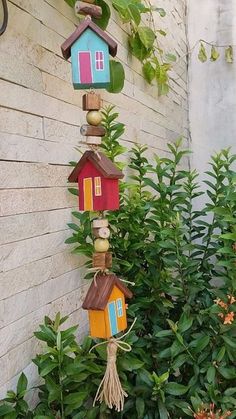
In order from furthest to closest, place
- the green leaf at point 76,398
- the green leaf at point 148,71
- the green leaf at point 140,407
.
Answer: the green leaf at point 148,71
the green leaf at point 140,407
the green leaf at point 76,398

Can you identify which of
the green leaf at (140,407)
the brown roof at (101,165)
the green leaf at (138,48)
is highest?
the green leaf at (138,48)

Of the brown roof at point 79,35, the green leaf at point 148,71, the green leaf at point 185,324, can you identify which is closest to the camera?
the brown roof at point 79,35

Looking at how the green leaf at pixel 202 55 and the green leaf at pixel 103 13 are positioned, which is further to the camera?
the green leaf at pixel 202 55

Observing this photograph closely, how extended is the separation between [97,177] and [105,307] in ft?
0.84

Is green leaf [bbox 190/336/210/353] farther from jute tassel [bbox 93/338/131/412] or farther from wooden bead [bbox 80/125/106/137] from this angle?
wooden bead [bbox 80/125/106/137]

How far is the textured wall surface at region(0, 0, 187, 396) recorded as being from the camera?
0.86 meters

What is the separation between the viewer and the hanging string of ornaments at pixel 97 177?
77 cm

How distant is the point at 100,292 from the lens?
0.79 metres

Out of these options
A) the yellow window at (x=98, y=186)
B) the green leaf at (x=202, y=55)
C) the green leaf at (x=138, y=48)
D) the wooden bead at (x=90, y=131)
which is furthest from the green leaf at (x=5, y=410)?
the green leaf at (x=202, y=55)

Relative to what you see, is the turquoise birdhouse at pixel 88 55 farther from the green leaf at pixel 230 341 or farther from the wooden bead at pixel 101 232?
the green leaf at pixel 230 341

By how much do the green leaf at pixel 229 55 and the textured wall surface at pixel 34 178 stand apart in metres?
1.29

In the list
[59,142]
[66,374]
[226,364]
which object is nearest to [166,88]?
[59,142]

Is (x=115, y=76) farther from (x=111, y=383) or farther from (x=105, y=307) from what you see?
(x=111, y=383)

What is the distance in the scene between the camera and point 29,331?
935mm
